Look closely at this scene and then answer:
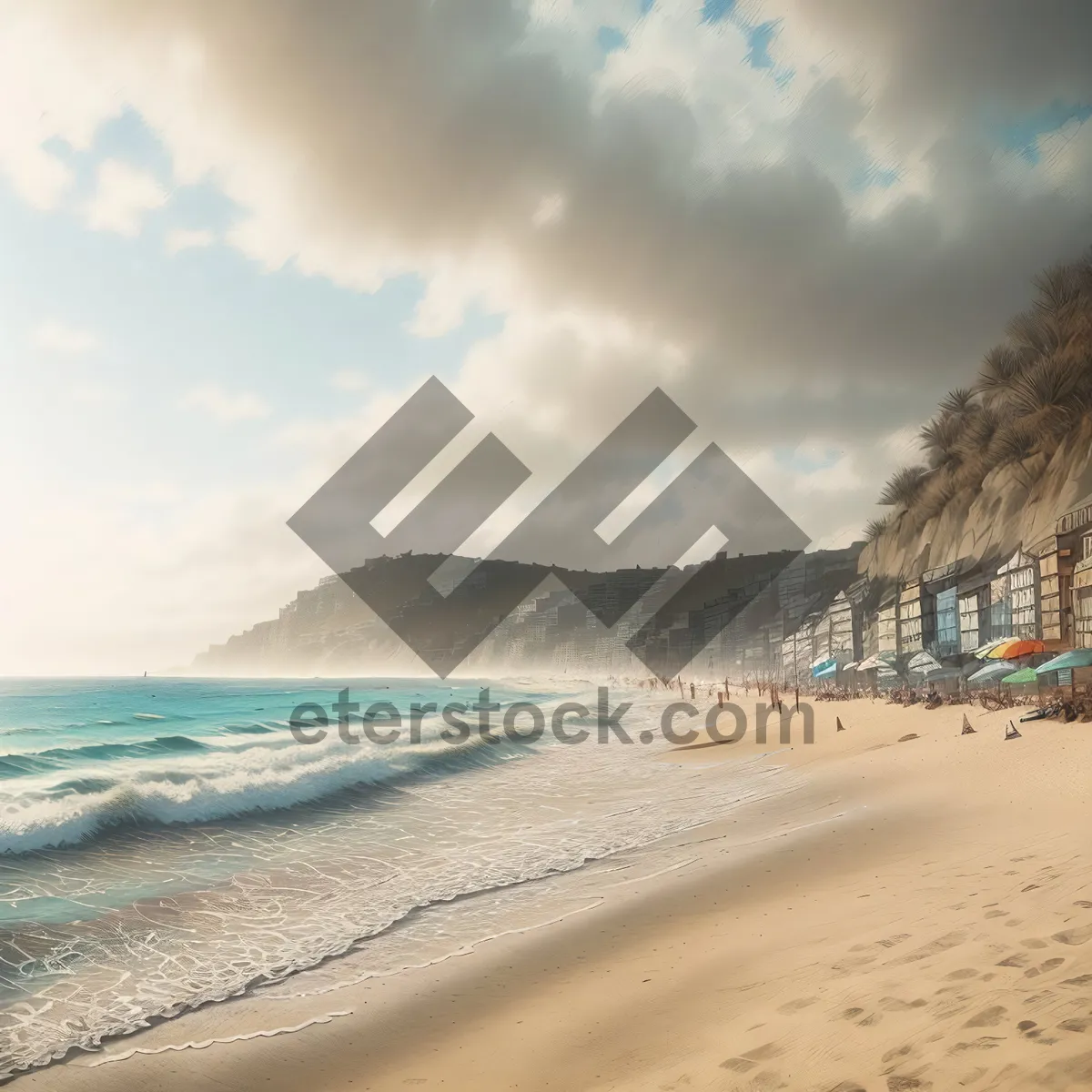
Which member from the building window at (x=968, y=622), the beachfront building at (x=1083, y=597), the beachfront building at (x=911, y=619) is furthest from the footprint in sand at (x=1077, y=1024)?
the beachfront building at (x=911, y=619)

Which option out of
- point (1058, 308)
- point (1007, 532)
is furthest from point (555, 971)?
point (1058, 308)

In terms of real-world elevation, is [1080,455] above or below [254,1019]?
above

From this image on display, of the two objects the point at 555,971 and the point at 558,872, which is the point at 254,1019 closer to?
the point at 555,971

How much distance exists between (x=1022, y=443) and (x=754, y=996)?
3688 cm

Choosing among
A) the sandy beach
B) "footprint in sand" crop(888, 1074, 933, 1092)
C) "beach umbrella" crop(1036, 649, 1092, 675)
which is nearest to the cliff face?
"beach umbrella" crop(1036, 649, 1092, 675)

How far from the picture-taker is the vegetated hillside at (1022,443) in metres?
30.0

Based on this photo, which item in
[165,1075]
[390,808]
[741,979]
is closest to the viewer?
[165,1075]

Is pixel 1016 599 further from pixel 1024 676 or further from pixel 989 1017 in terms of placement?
pixel 989 1017

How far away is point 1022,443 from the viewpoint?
34.2 meters

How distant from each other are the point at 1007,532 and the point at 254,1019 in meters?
35.9

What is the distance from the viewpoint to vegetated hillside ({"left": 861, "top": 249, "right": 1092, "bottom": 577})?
98.3ft

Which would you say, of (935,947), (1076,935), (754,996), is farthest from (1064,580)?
(754,996)

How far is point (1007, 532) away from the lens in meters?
32.8

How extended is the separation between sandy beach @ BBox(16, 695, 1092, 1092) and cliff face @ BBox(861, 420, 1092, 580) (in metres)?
23.3
